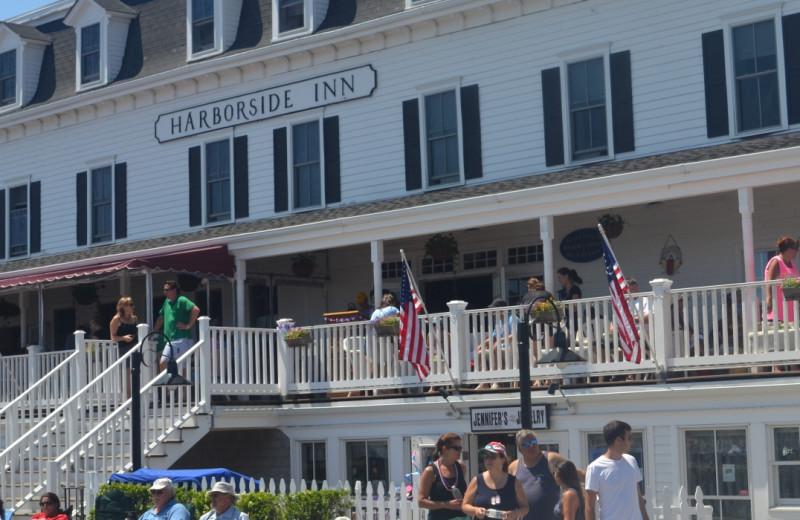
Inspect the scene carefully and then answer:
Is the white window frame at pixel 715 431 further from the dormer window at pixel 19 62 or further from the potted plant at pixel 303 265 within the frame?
the dormer window at pixel 19 62

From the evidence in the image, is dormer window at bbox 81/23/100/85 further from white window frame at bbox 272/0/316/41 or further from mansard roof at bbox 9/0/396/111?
white window frame at bbox 272/0/316/41

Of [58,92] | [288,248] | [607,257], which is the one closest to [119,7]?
[58,92]

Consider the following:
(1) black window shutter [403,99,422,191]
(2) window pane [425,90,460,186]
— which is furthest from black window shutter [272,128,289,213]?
(2) window pane [425,90,460,186]

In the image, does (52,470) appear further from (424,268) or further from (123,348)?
(424,268)

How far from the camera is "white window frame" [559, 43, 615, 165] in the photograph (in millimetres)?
20219

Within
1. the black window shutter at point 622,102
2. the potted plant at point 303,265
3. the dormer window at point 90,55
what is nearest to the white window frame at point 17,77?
the dormer window at point 90,55

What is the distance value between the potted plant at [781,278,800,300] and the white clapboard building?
15.5 inches

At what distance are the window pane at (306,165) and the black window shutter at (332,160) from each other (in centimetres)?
21

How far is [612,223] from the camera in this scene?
65.3 feet

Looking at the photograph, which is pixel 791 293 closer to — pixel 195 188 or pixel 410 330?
pixel 410 330

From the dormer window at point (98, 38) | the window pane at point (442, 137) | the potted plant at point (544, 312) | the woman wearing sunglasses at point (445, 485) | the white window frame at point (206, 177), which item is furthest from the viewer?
the dormer window at point (98, 38)

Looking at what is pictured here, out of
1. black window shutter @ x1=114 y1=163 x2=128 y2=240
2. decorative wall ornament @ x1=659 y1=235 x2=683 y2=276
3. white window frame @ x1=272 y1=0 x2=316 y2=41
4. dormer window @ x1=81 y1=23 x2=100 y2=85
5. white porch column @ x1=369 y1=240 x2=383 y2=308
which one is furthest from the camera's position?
dormer window @ x1=81 y1=23 x2=100 y2=85

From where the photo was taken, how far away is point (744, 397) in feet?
51.6

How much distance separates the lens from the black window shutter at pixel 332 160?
2348cm
